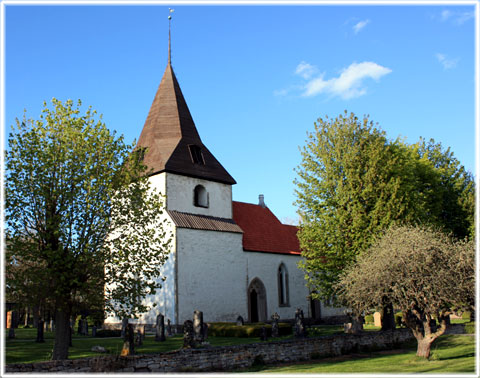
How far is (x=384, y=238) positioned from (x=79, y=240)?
12.8 metres

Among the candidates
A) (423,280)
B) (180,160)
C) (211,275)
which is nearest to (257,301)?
(211,275)

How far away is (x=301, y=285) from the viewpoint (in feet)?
128

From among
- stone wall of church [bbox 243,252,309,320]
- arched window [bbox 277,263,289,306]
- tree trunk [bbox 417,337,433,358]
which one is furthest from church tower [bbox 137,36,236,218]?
tree trunk [bbox 417,337,433,358]

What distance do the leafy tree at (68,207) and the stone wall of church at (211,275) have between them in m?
13.0

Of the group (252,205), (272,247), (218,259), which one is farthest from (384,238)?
(252,205)

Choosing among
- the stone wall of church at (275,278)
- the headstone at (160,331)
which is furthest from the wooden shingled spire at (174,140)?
the headstone at (160,331)

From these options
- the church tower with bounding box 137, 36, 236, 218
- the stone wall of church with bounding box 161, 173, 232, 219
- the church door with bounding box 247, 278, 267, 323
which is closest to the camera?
the stone wall of church with bounding box 161, 173, 232, 219

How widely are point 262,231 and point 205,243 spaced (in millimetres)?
7960

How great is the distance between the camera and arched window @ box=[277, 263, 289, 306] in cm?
3722

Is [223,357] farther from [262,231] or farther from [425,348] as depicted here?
[262,231]

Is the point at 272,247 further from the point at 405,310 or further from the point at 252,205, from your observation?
the point at 405,310

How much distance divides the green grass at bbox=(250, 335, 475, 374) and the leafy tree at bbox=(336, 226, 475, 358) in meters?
1.06

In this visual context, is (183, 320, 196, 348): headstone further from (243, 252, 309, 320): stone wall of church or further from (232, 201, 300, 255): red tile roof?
(232, 201, 300, 255): red tile roof

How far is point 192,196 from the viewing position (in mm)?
32688
